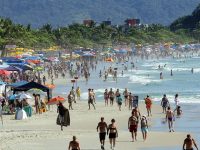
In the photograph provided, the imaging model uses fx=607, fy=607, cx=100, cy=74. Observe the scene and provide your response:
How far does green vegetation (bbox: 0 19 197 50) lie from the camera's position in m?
83.4

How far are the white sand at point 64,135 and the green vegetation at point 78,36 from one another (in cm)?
4779

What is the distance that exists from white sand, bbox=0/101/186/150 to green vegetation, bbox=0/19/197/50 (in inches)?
1881

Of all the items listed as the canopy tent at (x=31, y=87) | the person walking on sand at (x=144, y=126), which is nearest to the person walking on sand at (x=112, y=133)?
the person walking on sand at (x=144, y=126)

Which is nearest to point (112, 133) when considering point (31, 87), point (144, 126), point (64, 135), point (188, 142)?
point (144, 126)

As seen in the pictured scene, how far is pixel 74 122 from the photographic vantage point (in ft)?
83.5

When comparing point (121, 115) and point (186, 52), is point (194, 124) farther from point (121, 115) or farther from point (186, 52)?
point (186, 52)

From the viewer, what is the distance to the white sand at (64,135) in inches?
750

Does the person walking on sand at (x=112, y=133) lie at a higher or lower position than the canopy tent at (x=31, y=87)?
lower

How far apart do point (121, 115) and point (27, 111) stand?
4.47 metres

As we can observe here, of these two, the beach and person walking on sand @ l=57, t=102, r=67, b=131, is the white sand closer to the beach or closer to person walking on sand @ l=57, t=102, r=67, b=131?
the beach

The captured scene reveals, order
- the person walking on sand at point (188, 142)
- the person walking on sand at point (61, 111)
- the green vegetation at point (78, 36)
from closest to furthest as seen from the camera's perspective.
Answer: the person walking on sand at point (188, 142) → the person walking on sand at point (61, 111) → the green vegetation at point (78, 36)

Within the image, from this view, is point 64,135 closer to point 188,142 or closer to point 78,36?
point 188,142

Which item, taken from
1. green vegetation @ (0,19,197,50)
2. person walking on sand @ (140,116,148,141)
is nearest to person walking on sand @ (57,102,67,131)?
person walking on sand @ (140,116,148,141)

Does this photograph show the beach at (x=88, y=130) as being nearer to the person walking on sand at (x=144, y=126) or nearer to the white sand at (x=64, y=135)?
the white sand at (x=64, y=135)
